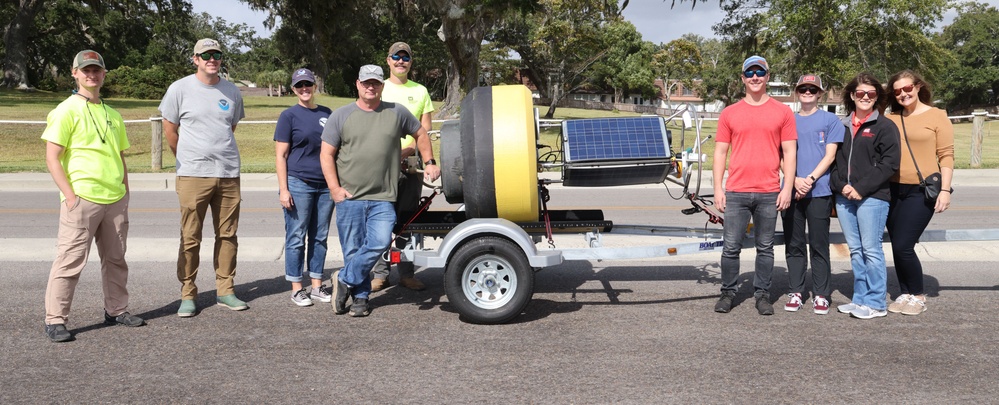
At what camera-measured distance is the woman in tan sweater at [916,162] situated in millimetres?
5574

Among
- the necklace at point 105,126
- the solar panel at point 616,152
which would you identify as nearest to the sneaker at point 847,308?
the solar panel at point 616,152

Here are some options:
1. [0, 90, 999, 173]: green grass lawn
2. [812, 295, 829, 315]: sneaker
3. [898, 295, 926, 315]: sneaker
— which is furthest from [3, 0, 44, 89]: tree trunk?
[898, 295, 926, 315]: sneaker

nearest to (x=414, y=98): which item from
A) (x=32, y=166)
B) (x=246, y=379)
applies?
(x=246, y=379)

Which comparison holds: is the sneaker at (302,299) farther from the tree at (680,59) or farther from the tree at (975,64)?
the tree at (975,64)

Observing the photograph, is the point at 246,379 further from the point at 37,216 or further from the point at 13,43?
the point at 13,43

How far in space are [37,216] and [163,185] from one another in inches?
151

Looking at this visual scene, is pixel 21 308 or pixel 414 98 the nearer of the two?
pixel 21 308

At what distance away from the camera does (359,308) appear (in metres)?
5.82

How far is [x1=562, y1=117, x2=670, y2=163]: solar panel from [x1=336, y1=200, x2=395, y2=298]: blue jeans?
1.37m

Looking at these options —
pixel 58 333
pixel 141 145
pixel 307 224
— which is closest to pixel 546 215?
pixel 307 224

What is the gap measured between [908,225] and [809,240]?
0.67 m

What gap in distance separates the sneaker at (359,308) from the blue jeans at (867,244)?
3.52 m

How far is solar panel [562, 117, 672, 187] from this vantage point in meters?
5.65

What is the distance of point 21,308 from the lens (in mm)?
5996
